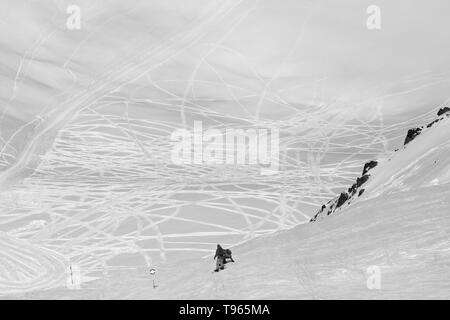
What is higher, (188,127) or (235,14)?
(235,14)

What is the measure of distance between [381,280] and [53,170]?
2363 inches

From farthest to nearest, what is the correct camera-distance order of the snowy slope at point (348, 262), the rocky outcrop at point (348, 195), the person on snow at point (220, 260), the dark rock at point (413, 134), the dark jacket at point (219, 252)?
the dark rock at point (413, 134) → the rocky outcrop at point (348, 195) → the dark jacket at point (219, 252) → the person on snow at point (220, 260) → the snowy slope at point (348, 262)

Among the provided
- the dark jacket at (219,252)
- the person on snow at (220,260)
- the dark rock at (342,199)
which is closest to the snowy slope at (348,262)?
the person on snow at (220,260)

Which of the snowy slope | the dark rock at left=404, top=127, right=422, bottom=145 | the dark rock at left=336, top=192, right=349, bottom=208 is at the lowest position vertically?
the snowy slope

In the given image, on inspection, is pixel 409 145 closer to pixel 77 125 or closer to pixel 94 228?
pixel 94 228

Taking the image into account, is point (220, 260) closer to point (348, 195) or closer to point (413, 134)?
point (348, 195)

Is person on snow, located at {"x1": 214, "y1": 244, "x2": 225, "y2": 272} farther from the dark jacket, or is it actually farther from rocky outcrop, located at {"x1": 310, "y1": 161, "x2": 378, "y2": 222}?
rocky outcrop, located at {"x1": 310, "y1": 161, "x2": 378, "y2": 222}

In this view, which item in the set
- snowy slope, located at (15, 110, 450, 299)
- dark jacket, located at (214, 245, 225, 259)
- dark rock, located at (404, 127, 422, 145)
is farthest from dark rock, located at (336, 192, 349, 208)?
dark jacket, located at (214, 245, 225, 259)

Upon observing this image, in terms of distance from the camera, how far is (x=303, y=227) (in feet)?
83.1

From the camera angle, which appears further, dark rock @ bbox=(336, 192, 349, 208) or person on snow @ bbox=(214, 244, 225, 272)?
dark rock @ bbox=(336, 192, 349, 208)

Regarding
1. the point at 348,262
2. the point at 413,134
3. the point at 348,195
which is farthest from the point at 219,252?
the point at 413,134

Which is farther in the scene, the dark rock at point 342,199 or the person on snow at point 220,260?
the dark rock at point 342,199

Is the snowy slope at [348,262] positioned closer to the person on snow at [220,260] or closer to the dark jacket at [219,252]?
the person on snow at [220,260]
